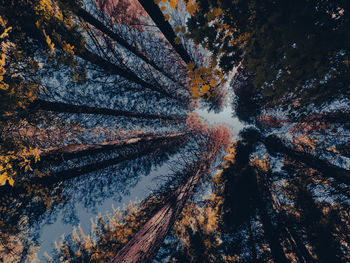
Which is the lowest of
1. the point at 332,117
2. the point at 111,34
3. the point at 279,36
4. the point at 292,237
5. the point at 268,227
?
the point at 279,36

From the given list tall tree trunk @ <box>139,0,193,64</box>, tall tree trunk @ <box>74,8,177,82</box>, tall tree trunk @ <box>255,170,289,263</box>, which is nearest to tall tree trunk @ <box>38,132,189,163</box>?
tall tree trunk @ <box>74,8,177,82</box>

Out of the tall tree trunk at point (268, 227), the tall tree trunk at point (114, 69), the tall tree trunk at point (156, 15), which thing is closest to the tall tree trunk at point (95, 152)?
the tall tree trunk at point (114, 69)

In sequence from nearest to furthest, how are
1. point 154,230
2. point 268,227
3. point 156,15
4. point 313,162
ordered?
point 156,15 → point 154,230 → point 313,162 → point 268,227

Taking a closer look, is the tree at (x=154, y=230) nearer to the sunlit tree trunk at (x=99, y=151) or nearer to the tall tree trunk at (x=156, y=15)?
the sunlit tree trunk at (x=99, y=151)

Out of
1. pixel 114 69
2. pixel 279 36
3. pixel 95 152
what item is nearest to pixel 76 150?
pixel 95 152

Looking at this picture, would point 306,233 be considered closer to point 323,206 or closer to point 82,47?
point 323,206

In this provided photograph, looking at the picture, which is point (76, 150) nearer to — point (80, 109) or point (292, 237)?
point (80, 109)
